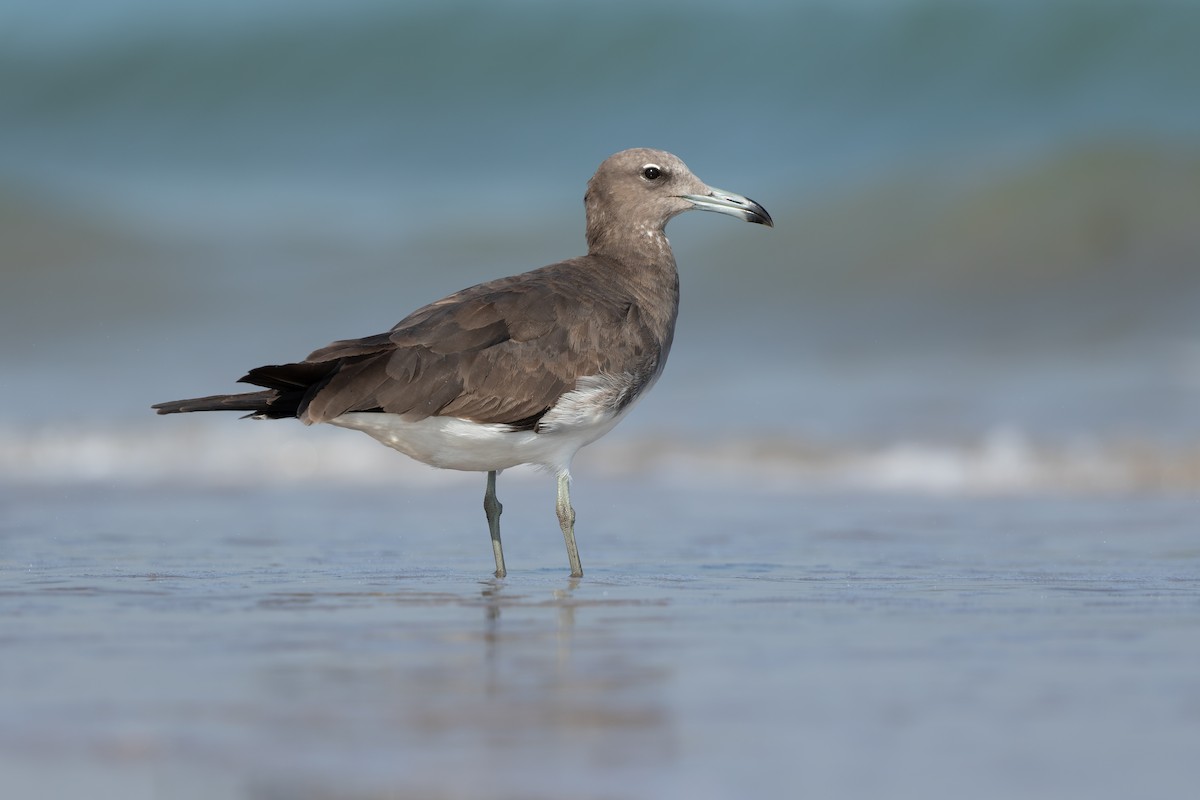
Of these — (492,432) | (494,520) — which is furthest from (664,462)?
(492,432)

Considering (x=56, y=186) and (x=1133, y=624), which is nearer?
(x=1133, y=624)

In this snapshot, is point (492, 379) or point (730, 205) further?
point (730, 205)

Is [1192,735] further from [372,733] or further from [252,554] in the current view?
[252,554]

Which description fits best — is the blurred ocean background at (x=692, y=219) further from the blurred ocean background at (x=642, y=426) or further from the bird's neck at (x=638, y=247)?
the bird's neck at (x=638, y=247)

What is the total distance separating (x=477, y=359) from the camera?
20.2ft

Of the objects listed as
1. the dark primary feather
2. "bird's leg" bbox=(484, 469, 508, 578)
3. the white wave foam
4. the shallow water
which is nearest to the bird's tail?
the dark primary feather

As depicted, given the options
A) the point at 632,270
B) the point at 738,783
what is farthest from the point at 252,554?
the point at 738,783

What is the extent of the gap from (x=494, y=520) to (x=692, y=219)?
A: 1232cm

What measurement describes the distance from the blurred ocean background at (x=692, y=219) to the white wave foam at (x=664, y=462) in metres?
0.03

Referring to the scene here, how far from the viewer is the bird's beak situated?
23.0 ft

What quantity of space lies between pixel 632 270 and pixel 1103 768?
393cm

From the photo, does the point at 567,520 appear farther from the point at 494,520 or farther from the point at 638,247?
the point at 638,247

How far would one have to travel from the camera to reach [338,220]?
66.9ft

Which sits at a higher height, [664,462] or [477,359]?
[477,359]
